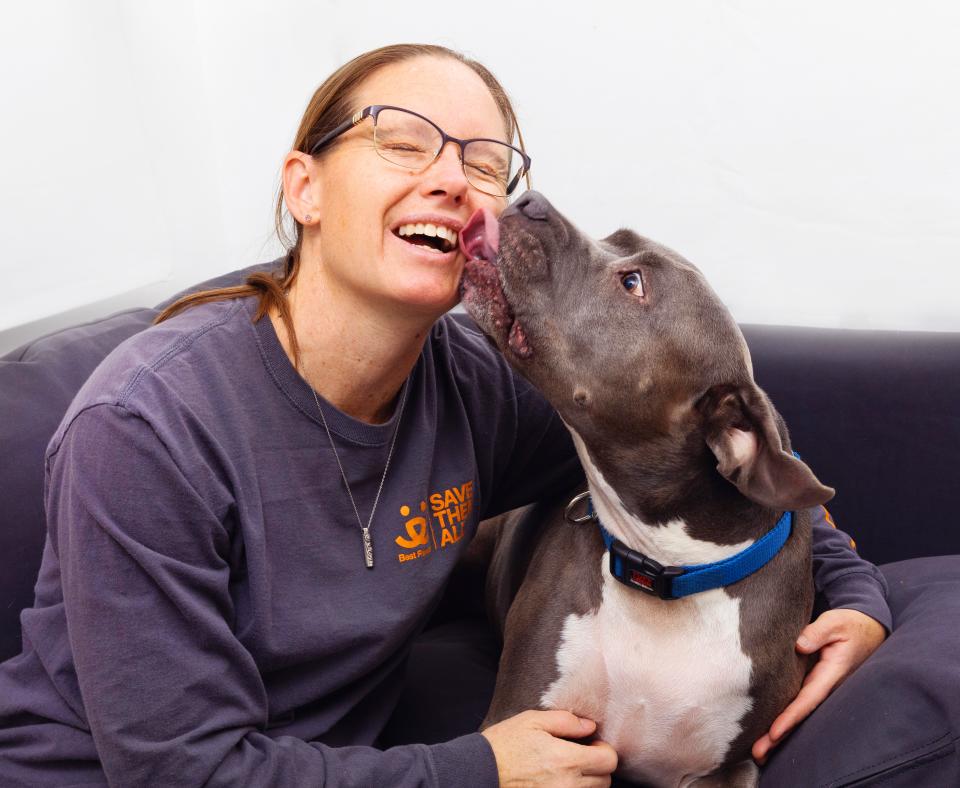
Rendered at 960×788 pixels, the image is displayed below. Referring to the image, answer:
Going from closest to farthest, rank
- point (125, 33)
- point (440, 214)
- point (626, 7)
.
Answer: point (440, 214)
point (626, 7)
point (125, 33)

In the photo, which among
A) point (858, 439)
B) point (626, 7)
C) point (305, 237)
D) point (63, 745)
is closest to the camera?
point (63, 745)

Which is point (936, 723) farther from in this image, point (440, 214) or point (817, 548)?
point (440, 214)

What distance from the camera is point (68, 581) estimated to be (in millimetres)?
1546

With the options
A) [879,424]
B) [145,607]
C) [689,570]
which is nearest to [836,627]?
[689,570]

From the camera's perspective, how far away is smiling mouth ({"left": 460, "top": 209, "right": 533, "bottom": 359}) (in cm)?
185

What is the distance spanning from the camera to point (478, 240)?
6.11 ft

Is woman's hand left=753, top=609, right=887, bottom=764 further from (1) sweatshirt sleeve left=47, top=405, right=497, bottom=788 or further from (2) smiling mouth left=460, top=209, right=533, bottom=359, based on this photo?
(1) sweatshirt sleeve left=47, top=405, right=497, bottom=788

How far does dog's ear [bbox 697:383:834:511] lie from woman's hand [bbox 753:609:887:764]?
403 millimetres

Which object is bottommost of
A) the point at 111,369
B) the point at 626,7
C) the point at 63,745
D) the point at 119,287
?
the point at 63,745

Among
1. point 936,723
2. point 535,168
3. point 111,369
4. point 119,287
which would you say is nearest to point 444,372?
point 111,369

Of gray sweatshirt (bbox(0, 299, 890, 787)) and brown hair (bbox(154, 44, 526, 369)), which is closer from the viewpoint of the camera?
gray sweatshirt (bbox(0, 299, 890, 787))

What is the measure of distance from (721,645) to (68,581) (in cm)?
113

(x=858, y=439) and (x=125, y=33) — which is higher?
(x=125, y=33)

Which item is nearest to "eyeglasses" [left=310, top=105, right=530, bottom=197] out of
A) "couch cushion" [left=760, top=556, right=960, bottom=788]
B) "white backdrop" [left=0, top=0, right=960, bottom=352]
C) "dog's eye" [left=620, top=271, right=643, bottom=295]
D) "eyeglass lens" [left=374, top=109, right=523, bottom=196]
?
"eyeglass lens" [left=374, top=109, right=523, bottom=196]
